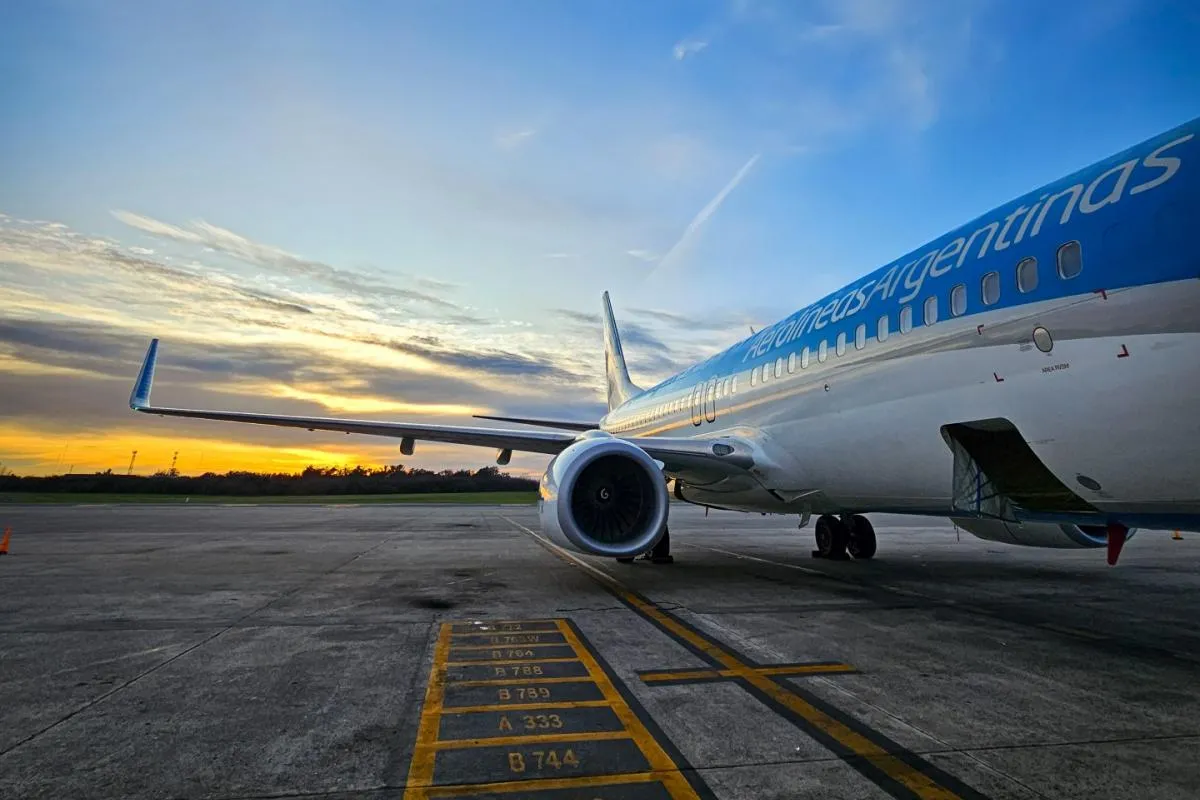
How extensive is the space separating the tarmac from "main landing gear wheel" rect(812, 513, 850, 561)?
3022mm

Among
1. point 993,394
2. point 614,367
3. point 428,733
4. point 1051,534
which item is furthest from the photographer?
point 614,367

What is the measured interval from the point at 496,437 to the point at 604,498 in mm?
3140

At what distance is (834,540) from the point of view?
13.0 meters

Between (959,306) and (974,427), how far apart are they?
1.09 metres

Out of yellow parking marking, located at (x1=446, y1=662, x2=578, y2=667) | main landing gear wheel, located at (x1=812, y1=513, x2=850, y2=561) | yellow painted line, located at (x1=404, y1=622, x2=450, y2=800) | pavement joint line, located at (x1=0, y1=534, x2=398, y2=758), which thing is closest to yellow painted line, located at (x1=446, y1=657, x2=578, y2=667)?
yellow parking marking, located at (x1=446, y1=662, x2=578, y2=667)

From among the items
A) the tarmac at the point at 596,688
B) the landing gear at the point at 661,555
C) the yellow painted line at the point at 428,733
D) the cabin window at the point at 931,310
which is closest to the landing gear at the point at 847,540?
the tarmac at the point at 596,688

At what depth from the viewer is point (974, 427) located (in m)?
5.93

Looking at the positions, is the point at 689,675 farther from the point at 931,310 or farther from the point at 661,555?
the point at 661,555

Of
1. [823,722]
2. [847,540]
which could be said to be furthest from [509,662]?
[847,540]

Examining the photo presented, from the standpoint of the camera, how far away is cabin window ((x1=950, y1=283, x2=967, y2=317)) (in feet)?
20.0

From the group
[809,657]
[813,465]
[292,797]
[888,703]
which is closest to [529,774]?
[292,797]

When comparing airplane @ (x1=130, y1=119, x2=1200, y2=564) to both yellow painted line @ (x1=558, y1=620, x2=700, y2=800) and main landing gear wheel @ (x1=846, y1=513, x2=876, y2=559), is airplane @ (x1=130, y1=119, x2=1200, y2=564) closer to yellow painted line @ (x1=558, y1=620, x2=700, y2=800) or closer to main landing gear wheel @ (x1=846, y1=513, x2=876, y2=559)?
main landing gear wheel @ (x1=846, y1=513, x2=876, y2=559)

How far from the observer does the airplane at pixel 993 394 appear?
177 inches

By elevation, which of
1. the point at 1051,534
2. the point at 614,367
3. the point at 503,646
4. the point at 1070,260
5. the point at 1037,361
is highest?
the point at 614,367
